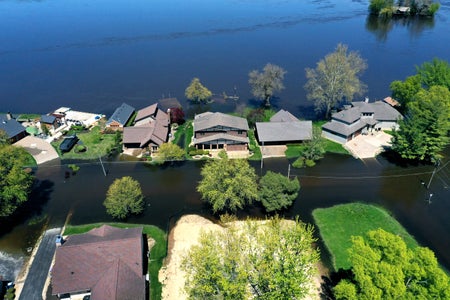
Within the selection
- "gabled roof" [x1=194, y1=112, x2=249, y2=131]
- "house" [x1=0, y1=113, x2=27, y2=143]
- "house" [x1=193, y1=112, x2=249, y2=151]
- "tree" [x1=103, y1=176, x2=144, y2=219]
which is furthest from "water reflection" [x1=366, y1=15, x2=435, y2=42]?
"house" [x1=0, y1=113, x2=27, y2=143]

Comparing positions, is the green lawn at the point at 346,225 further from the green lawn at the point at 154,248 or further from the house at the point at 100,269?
the house at the point at 100,269

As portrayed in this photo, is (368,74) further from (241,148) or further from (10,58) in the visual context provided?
(10,58)

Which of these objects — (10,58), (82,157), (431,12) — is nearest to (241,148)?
(82,157)

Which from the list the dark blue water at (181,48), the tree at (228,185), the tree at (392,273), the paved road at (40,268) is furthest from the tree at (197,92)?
the tree at (392,273)

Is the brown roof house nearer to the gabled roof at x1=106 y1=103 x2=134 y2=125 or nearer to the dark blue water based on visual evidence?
the gabled roof at x1=106 y1=103 x2=134 y2=125

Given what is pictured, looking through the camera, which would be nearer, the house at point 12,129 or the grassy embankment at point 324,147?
the grassy embankment at point 324,147
